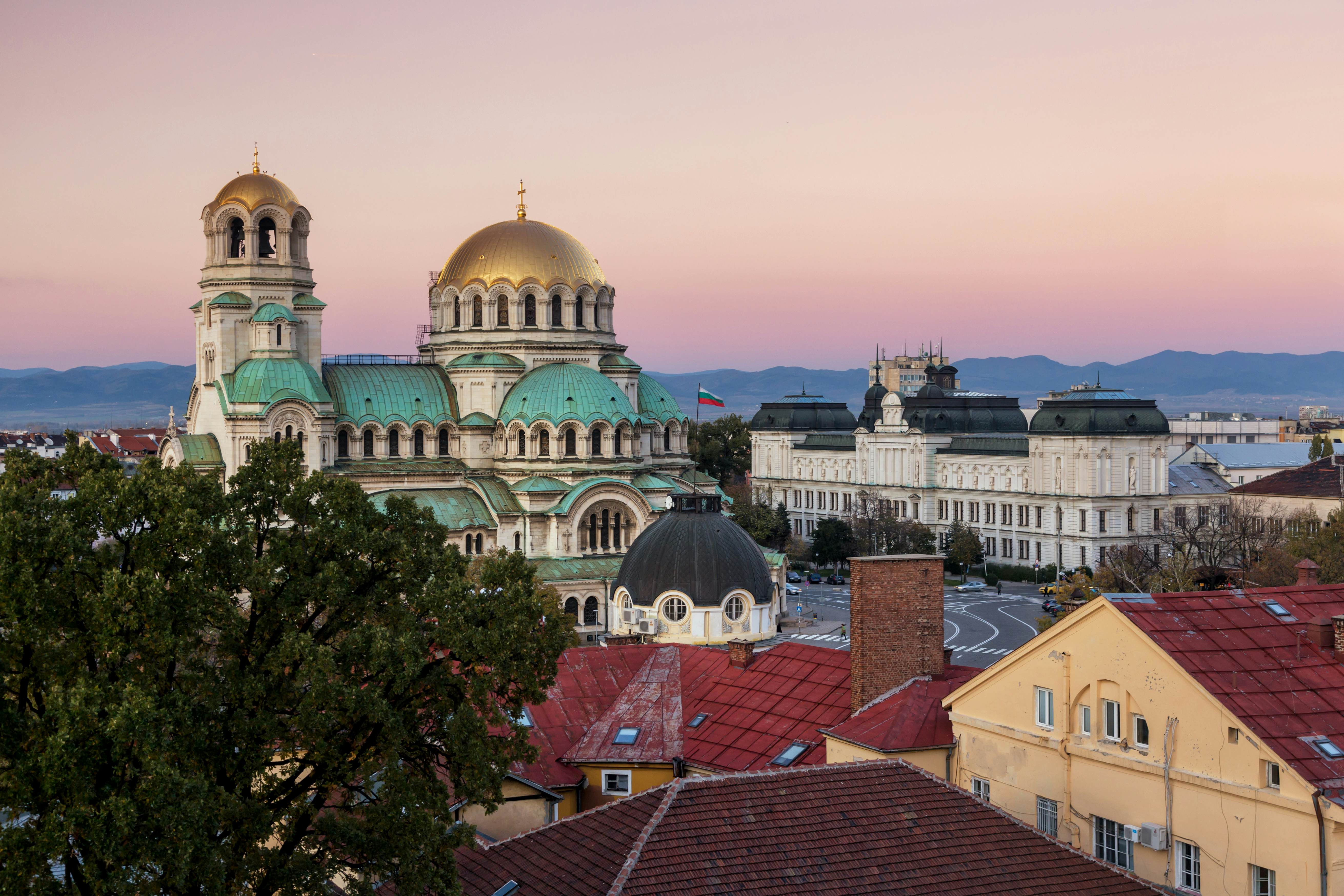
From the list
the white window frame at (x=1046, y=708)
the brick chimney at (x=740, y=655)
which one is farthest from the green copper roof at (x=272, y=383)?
the white window frame at (x=1046, y=708)

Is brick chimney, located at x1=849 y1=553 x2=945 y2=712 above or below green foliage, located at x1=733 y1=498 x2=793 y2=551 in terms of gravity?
above

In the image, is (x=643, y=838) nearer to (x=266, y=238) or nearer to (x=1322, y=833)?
(x=1322, y=833)

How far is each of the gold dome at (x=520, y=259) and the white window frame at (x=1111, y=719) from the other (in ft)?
223

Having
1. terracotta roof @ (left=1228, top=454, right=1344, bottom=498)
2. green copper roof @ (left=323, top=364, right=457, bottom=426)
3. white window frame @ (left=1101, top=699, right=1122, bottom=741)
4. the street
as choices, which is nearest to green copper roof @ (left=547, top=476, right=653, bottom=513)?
green copper roof @ (left=323, top=364, right=457, bottom=426)

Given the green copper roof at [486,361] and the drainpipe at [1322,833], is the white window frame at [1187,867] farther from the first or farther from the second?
the green copper roof at [486,361]

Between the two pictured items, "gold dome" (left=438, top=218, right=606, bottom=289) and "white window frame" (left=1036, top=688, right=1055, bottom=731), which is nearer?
"white window frame" (left=1036, top=688, right=1055, bottom=731)

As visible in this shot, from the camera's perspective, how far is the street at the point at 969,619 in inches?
3199

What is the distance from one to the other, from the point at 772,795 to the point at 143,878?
31.9ft

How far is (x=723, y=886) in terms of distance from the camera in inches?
906

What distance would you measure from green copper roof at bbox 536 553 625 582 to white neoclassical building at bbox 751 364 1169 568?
44861 millimetres

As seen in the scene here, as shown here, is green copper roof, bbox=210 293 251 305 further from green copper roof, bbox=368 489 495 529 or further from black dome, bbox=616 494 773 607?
black dome, bbox=616 494 773 607

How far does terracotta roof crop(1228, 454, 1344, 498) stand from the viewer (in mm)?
111188

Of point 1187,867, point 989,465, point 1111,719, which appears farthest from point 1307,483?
point 1187,867

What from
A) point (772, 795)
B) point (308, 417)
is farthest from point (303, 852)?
point (308, 417)
